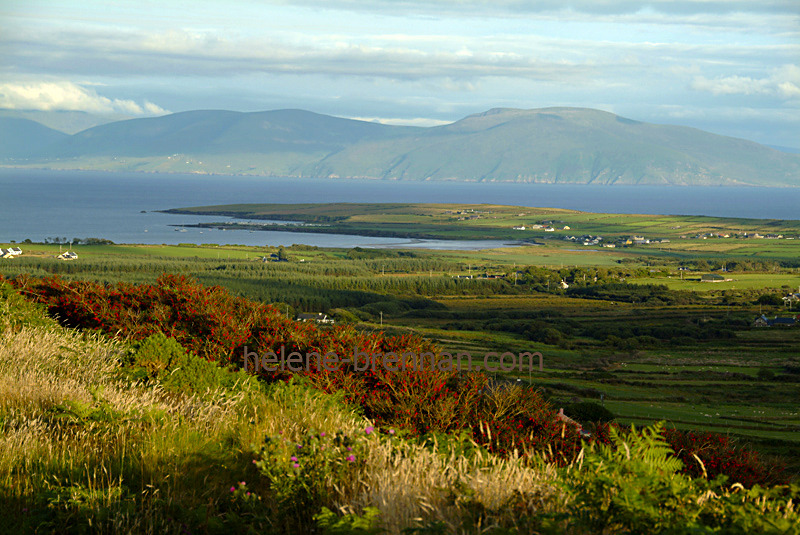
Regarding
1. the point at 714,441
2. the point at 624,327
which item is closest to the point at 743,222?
the point at 624,327

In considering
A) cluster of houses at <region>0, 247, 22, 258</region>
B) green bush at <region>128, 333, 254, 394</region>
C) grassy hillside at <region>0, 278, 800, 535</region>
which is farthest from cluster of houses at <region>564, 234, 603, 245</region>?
grassy hillside at <region>0, 278, 800, 535</region>

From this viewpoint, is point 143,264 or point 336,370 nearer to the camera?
point 336,370

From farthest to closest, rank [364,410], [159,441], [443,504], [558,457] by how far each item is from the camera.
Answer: [364,410] → [558,457] → [159,441] → [443,504]

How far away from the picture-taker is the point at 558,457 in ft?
23.6

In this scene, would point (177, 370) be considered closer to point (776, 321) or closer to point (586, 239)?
point (776, 321)

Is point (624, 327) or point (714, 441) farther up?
point (714, 441)

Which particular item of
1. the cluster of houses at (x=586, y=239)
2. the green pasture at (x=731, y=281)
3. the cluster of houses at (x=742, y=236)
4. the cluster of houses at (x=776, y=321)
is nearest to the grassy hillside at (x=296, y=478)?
the cluster of houses at (x=776, y=321)

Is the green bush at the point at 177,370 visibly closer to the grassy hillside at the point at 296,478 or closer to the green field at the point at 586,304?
the grassy hillside at the point at 296,478

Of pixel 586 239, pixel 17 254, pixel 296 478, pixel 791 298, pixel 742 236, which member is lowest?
pixel 791 298

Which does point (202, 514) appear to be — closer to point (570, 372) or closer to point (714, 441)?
point (714, 441)

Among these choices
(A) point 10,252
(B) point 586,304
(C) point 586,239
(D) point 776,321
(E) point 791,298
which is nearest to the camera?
(D) point 776,321

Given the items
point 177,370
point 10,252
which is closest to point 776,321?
point 177,370

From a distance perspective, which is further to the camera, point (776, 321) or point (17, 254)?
point (17, 254)

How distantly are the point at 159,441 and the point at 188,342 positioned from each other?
450cm
